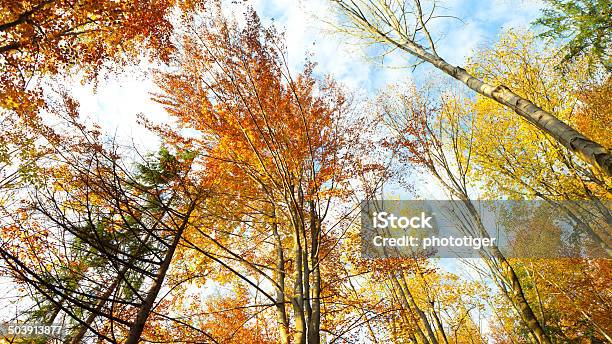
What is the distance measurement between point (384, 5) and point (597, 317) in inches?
499

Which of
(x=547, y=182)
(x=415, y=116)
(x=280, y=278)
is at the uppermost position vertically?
(x=415, y=116)

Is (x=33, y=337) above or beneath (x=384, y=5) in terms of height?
beneath

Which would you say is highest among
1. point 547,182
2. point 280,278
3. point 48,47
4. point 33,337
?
point 48,47

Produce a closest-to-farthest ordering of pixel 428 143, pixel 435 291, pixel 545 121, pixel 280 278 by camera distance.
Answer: pixel 545 121 < pixel 280 278 < pixel 428 143 < pixel 435 291

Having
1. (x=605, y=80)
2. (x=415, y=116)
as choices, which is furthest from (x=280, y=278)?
(x=605, y=80)

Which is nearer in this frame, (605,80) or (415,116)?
(605,80)

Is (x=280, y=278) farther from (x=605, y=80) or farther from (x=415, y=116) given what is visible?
(x=605, y=80)

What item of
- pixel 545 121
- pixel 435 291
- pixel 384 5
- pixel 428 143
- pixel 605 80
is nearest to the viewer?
pixel 545 121

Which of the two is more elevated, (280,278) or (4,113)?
(4,113)

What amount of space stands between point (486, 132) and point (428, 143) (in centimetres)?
217

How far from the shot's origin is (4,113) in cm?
880

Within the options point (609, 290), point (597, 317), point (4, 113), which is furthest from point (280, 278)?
point (609, 290)

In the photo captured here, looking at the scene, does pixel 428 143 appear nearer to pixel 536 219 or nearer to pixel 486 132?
pixel 486 132

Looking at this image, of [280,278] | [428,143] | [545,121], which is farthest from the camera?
[428,143]
